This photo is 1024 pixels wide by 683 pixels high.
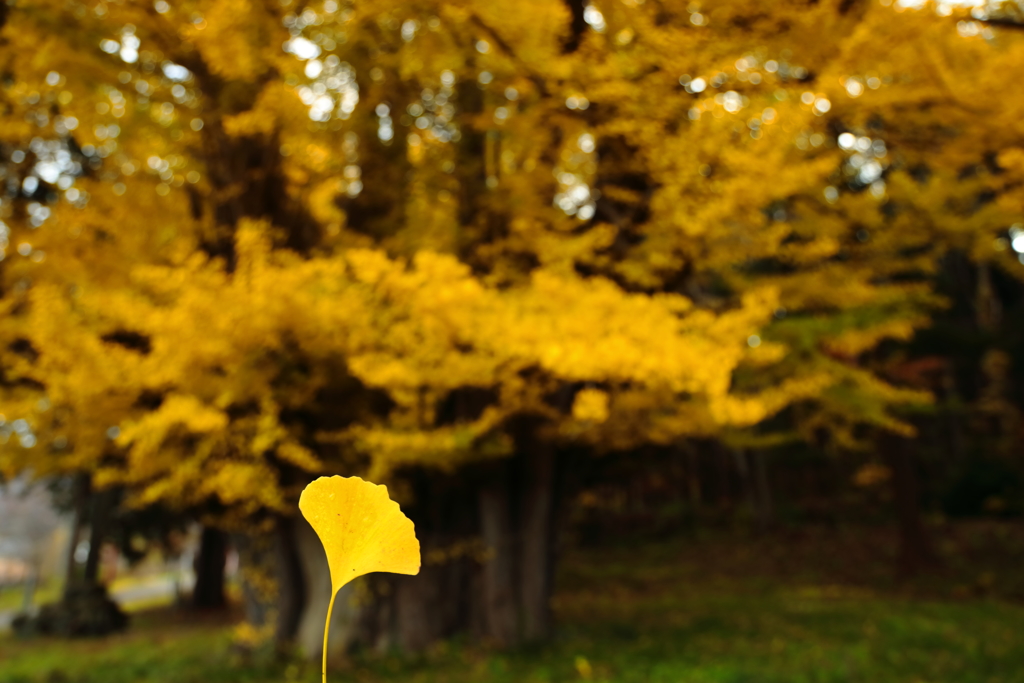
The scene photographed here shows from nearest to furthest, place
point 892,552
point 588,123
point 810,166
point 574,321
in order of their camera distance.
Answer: point 574,321, point 810,166, point 588,123, point 892,552

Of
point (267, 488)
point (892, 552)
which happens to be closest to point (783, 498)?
point (892, 552)

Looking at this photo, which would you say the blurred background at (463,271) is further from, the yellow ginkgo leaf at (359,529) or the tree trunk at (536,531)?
the yellow ginkgo leaf at (359,529)

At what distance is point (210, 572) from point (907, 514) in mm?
12027

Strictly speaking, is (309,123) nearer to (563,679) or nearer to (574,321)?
(574,321)

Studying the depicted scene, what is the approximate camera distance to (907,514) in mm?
10414

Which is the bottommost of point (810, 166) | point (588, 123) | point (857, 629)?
point (857, 629)

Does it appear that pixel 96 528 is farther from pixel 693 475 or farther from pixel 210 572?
pixel 693 475

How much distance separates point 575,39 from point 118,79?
10.1 ft

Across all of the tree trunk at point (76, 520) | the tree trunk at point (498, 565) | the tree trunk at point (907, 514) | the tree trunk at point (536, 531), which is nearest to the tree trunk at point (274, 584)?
the tree trunk at point (498, 565)

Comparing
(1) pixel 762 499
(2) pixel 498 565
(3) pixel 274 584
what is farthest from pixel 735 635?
(1) pixel 762 499

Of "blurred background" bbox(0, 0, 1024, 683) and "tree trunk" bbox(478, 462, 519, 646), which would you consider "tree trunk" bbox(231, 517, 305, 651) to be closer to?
"blurred background" bbox(0, 0, 1024, 683)

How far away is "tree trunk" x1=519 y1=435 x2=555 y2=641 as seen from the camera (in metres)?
6.13

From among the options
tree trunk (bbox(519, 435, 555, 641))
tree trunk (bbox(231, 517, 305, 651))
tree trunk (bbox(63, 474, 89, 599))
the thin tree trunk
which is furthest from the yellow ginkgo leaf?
the thin tree trunk

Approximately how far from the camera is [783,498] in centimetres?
1770
